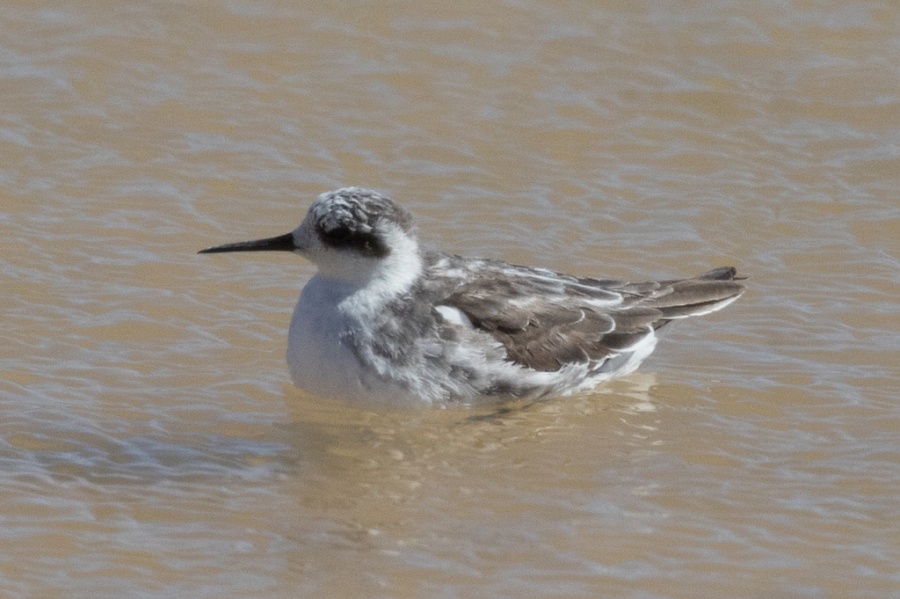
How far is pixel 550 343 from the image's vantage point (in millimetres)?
10125

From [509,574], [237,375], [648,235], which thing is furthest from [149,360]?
[648,235]

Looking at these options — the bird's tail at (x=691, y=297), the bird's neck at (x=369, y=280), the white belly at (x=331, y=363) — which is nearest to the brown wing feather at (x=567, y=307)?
the bird's tail at (x=691, y=297)

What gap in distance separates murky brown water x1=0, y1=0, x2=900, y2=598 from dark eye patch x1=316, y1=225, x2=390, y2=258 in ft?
3.46

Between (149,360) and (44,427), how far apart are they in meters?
1.21

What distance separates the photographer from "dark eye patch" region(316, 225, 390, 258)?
9.52 meters

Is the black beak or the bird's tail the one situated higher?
the black beak

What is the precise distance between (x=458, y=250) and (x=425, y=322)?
2.40 metres

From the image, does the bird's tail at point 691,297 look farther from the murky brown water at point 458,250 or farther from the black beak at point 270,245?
the black beak at point 270,245

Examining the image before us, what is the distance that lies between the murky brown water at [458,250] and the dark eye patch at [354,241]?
1.06 metres

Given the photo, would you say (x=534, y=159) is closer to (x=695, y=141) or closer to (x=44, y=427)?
(x=695, y=141)

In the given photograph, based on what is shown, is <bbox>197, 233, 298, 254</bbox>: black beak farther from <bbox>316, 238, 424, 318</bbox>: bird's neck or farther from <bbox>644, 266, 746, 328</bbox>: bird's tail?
<bbox>644, 266, 746, 328</bbox>: bird's tail

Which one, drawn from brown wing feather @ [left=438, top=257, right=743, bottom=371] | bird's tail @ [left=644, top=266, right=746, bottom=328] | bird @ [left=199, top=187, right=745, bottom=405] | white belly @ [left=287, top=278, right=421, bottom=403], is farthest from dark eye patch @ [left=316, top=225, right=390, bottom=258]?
bird's tail @ [left=644, top=266, right=746, bottom=328]

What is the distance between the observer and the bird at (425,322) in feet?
30.9

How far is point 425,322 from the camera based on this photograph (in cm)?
960
